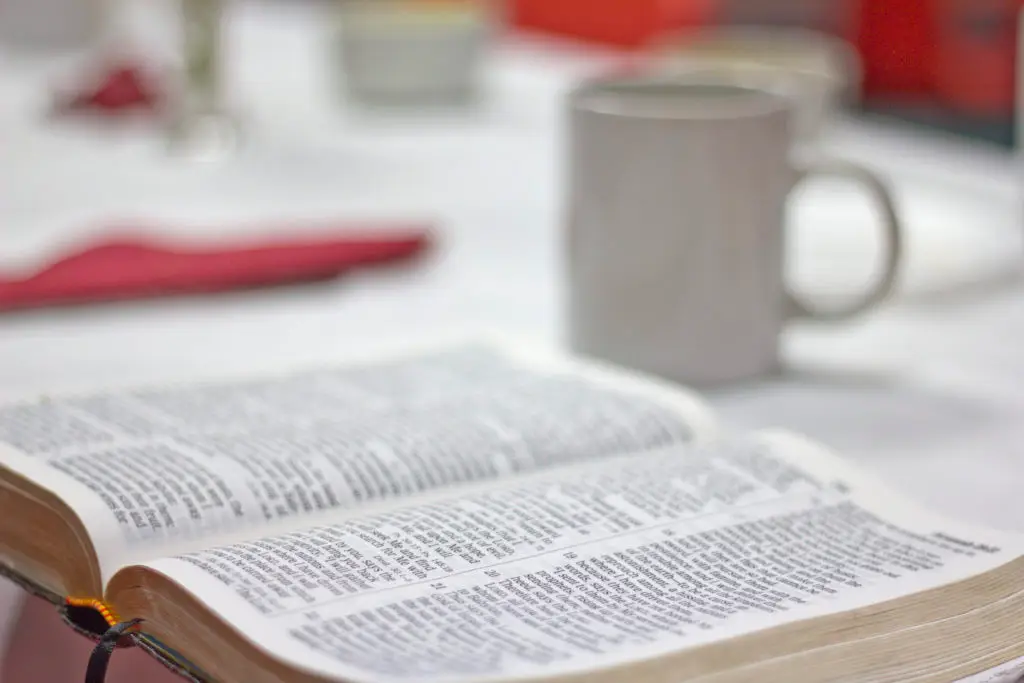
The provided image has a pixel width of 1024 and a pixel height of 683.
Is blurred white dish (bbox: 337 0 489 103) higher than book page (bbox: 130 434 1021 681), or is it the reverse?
blurred white dish (bbox: 337 0 489 103)

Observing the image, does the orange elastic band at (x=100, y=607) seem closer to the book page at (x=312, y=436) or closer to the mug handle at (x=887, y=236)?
the book page at (x=312, y=436)

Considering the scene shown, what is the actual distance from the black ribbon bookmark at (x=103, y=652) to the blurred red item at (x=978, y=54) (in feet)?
6.44

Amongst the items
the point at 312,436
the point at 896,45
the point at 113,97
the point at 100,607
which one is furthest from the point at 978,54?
the point at 100,607

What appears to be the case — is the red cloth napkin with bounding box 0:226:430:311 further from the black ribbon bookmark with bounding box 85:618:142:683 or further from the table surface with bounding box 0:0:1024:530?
the black ribbon bookmark with bounding box 85:618:142:683

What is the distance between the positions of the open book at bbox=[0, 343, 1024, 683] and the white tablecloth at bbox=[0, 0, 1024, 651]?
0.30ft

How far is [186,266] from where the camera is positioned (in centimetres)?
89

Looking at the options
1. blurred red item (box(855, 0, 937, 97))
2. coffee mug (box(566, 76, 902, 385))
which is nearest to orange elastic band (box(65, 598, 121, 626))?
coffee mug (box(566, 76, 902, 385))

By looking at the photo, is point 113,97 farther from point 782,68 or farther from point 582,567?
point 582,567

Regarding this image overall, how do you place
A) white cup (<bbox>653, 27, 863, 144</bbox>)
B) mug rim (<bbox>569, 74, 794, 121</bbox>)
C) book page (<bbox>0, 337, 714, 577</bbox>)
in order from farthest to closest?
white cup (<bbox>653, 27, 863, 144</bbox>), mug rim (<bbox>569, 74, 794, 121</bbox>), book page (<bbox>0, 337, 714, 577</bbox>)

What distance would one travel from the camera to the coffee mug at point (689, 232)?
2.25 feet

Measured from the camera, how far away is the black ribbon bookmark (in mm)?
423

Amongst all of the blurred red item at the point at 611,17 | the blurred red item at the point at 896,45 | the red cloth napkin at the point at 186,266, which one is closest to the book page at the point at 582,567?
the red cloth napkin at the point at 186,266

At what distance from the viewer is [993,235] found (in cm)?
100

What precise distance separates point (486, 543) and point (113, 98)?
114cm
